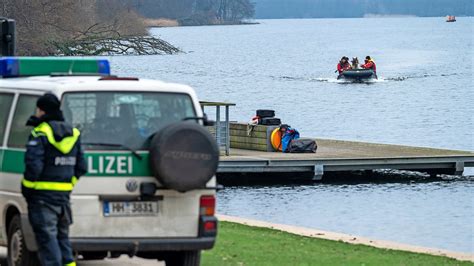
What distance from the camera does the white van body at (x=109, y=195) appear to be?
11.7m

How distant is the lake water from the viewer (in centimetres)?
2778

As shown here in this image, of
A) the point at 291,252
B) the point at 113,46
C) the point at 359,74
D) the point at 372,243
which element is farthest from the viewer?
the point at 113,46

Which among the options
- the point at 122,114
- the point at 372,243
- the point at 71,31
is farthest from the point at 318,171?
the point at 71,31

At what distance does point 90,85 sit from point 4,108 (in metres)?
1.07

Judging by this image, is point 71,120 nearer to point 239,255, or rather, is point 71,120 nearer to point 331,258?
point 239,255

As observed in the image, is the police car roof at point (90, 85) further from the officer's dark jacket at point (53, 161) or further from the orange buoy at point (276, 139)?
the orange buoy at point (276, 139)

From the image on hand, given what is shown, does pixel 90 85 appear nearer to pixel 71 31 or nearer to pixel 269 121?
pixel 269 121

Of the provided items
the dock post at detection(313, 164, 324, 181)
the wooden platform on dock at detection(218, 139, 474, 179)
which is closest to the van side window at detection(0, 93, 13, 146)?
the wooden platform on dock at detection(218, 139, 474, 179)

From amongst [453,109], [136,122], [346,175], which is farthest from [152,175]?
[453,109]

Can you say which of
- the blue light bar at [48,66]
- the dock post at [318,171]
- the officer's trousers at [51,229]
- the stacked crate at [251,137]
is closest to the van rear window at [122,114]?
the officer's trousers at [51,229]

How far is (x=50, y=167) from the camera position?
11.2 m

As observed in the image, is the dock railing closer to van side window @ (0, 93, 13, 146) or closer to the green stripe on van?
van side window @ (0, 93, 13, 146)

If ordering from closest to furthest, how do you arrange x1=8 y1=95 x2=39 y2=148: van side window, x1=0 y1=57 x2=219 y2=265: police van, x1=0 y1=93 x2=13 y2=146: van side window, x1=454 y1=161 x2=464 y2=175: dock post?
1. x1=0 y1=57 x2=219 y2=265: police van
2. x1=8 y1=95 x2=39 y2=148: van side window
3. x1=0 y1=93 x2=13 y2=146: van side window
4. x1=454 y1=161 x2=464 y2=175: dock post

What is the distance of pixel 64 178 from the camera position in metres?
11.2
